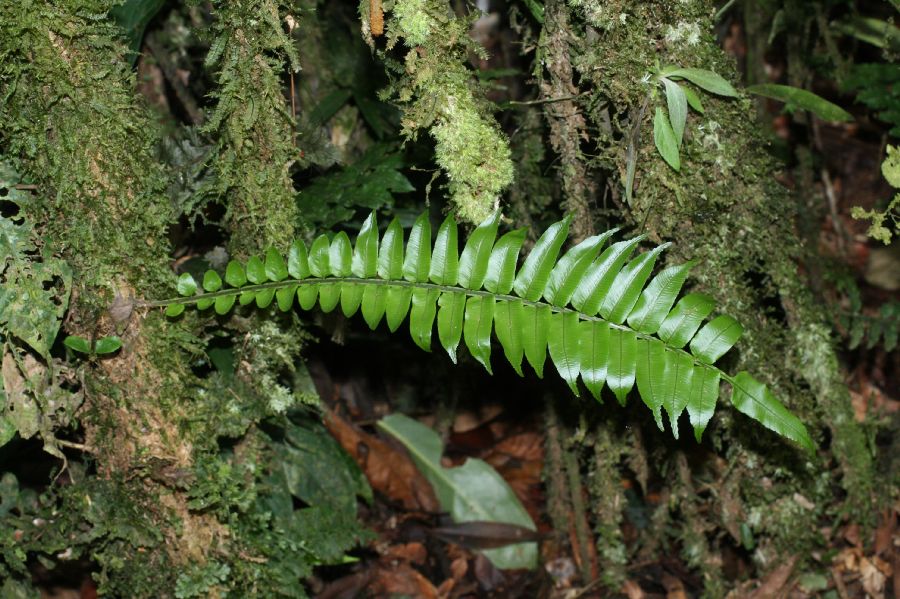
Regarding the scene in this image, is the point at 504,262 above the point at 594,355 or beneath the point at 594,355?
above

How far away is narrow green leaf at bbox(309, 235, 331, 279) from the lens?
2.30 m

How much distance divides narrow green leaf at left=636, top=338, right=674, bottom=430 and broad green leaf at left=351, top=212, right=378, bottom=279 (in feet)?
2.42

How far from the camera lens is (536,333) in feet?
6.95

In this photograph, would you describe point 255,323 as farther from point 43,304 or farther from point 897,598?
point 897,598

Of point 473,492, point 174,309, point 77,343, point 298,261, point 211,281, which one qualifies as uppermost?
point 298,261

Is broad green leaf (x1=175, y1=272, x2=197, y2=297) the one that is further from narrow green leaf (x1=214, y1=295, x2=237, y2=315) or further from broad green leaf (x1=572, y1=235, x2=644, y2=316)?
broad green leaf (x1=572, y1=235, x2=644, y2=316)

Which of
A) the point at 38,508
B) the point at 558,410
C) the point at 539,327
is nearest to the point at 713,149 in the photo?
the point at 539,327

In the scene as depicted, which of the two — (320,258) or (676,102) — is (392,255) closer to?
(320,258)

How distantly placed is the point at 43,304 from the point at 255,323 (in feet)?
1.99

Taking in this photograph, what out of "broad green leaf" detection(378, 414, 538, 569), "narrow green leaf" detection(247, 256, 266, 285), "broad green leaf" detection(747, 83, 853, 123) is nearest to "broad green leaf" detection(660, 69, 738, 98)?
"broad green leaf" detection(747, 83, 853, 123)

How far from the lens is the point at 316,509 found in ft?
9.72

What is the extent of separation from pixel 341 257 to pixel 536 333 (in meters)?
0.58

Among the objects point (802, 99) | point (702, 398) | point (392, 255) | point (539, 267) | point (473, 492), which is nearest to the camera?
point (702, 398)

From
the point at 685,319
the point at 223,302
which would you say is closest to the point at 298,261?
the point at 223,302
